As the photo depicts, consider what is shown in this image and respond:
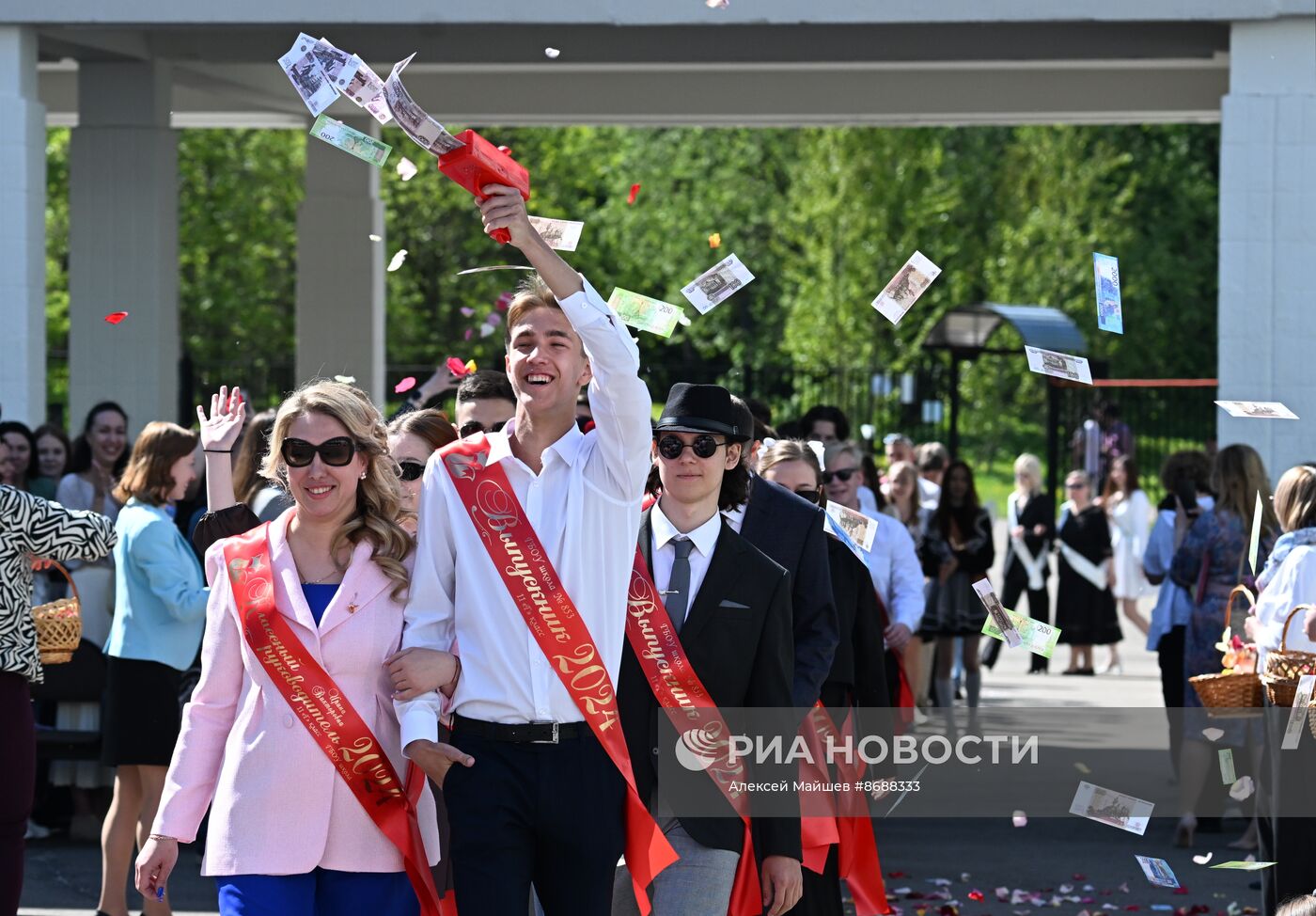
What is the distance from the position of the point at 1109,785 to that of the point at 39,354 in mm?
6666

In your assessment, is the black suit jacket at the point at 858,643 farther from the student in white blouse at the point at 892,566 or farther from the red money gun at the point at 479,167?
the red money gun at the point at 479,167

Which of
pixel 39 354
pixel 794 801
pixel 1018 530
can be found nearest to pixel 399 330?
pixel 1018 530

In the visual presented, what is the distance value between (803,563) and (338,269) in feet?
43.8

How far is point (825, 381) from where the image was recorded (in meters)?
20.3

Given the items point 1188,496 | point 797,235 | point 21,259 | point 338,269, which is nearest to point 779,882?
point 1188,496

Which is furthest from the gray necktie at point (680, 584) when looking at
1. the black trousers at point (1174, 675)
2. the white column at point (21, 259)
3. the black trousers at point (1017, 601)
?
the black trousers at point (1017, 601)

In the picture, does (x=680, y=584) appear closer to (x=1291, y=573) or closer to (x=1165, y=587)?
(x=1291, y=573)

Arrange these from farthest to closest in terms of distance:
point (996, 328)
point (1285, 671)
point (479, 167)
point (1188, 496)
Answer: point (996, 328)
point (1188, 496)
point (1285, 671)
point (479, 167)

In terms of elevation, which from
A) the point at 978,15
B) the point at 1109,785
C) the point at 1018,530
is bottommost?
the point at 1109,785

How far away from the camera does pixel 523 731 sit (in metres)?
4.36

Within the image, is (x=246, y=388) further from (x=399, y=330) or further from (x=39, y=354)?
(x=399, y=330)

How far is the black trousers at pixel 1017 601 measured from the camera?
55.6ft

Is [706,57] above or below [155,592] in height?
above

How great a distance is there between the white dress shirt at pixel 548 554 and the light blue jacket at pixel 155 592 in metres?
3.60
